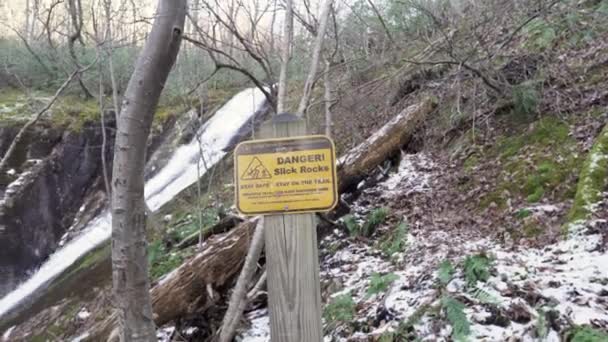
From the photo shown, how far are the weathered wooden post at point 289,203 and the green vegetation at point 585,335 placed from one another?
156cm

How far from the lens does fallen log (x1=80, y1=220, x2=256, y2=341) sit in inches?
164

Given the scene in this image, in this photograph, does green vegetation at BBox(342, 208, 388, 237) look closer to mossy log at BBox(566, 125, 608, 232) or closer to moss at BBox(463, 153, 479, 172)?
moss at BBox(463, 153, 479, 172)

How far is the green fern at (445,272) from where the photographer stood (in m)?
3.24

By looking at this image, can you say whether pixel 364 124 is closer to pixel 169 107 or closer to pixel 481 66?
pixel 481 66

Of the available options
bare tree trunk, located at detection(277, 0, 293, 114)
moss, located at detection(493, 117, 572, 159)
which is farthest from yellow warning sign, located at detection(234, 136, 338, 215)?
moss, located at detection(493, 117, 572, 159)

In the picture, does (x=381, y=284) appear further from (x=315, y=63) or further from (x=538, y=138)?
(x=538, y=138)

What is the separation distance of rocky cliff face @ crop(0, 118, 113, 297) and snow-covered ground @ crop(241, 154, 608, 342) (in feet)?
22.3

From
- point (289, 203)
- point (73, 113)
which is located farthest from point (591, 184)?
point (73, 113)

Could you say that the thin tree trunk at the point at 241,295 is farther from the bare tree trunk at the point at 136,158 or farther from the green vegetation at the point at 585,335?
the green vegetation at the point at 585,335

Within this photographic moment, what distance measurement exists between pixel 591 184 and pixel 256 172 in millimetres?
3313

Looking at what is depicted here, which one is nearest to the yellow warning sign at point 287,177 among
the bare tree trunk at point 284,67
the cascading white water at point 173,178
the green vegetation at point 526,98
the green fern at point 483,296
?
the green fern at point 483,296

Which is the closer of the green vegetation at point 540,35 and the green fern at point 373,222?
the green fern at point 373,222

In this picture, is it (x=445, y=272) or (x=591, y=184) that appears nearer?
(x=445, y=272)

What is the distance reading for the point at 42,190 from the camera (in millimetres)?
9859
